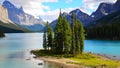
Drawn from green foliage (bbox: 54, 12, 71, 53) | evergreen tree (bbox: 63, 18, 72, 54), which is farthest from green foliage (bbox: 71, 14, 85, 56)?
green foliage (bbox: 54, 12, 71, 53)

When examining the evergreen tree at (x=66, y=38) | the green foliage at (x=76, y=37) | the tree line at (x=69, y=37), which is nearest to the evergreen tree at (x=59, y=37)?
the tree line at (x=69, y=37)

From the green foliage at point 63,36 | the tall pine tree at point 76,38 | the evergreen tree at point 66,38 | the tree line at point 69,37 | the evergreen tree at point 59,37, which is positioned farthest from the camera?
the evergreen tree at point 59,37

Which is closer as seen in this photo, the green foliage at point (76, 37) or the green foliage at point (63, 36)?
the green foliage at point (76, 37)

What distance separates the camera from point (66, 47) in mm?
111312

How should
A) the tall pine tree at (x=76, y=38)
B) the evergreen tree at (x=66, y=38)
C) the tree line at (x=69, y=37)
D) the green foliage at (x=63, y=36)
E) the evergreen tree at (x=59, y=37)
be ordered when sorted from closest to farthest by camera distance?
the tall pine tree at (x=76, y=38) → the tree line at (x=69, y=37) → the evergreen tree at (x=66, y=38) → the green foliage at (x=63, y=36) → the evergreen tree at (x=59, y=37)

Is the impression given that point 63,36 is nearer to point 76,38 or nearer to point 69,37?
point 69,37

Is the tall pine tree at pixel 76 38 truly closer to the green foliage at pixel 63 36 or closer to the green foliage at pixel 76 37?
the green foliage at pixel 76 37

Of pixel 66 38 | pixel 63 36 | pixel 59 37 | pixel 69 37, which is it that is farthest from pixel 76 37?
pixel 59 37

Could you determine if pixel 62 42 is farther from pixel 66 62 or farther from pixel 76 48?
pixel 66 62

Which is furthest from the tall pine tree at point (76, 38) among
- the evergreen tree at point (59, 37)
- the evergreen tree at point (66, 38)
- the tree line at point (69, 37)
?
the evergreen tree at point (59, 37)

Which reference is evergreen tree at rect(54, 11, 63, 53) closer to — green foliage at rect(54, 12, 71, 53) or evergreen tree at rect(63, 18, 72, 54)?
green foliage at rect(54, 12, 71, 53)

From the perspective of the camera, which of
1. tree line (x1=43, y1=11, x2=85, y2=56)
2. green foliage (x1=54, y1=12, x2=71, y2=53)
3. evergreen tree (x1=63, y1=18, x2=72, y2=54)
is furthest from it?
green foliage (x1=54, y1=12, x2=71, y2=53)

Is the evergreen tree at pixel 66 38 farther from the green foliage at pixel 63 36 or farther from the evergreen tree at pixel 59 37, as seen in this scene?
the evergreen tree at pixel 59 37

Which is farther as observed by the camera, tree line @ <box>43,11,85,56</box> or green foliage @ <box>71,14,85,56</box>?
tree line @ <box>43,11,85,56</box>
